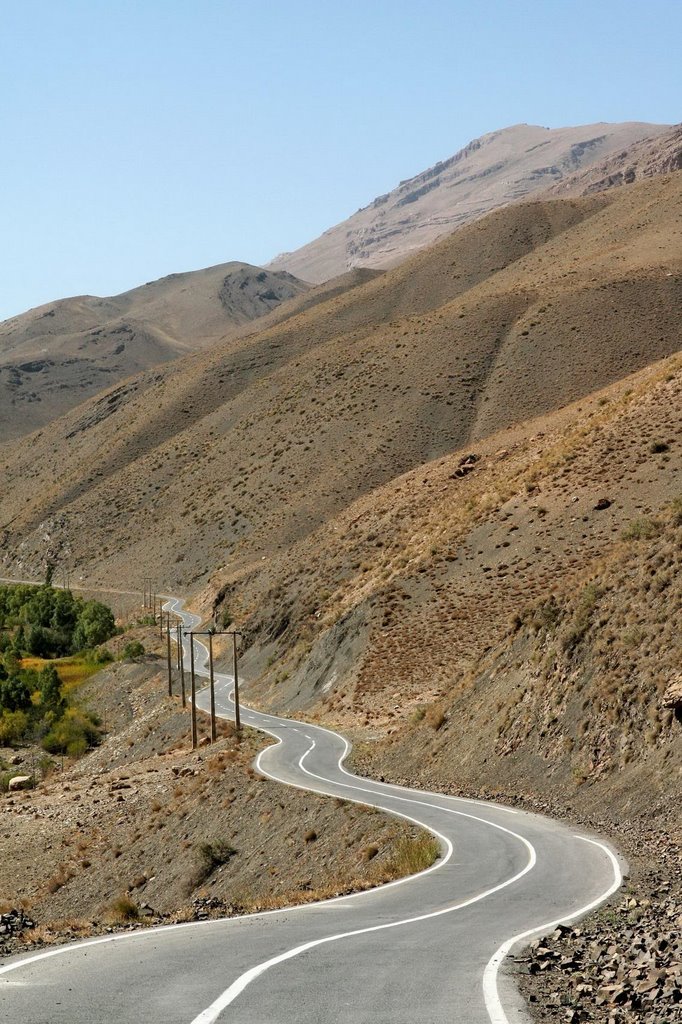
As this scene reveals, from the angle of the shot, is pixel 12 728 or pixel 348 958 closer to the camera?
pixel 348 958

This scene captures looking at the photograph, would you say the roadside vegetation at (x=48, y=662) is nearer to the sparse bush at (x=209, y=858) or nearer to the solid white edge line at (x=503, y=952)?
the sparse bush at (x=209, y=858)

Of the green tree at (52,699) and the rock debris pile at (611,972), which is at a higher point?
the rock debris pile at (611,972)

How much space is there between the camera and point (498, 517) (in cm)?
5922

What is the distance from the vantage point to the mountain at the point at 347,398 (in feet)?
346

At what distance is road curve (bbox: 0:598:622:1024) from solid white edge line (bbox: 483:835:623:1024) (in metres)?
0.02

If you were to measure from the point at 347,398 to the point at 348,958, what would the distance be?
108347 mm

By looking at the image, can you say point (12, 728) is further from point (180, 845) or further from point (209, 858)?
Result: point (209, 858)

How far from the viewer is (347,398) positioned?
388 ft

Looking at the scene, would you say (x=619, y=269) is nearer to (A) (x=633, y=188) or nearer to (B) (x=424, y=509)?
(A) (x=633, y=188)

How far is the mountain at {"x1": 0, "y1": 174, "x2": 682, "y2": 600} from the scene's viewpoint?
105438 mm

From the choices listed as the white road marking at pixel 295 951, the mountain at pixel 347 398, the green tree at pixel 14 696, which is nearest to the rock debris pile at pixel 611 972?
the white road marking at pixel 295 951

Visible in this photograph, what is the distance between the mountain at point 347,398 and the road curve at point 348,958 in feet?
199

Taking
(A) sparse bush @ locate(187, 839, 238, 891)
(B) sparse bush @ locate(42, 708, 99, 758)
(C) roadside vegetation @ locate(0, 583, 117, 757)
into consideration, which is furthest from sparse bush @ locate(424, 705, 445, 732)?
(C) roadside vegetation @ locate(0, 583, 117, 757)

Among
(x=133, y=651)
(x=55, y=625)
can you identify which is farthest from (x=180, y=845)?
(x=55, y=625)
